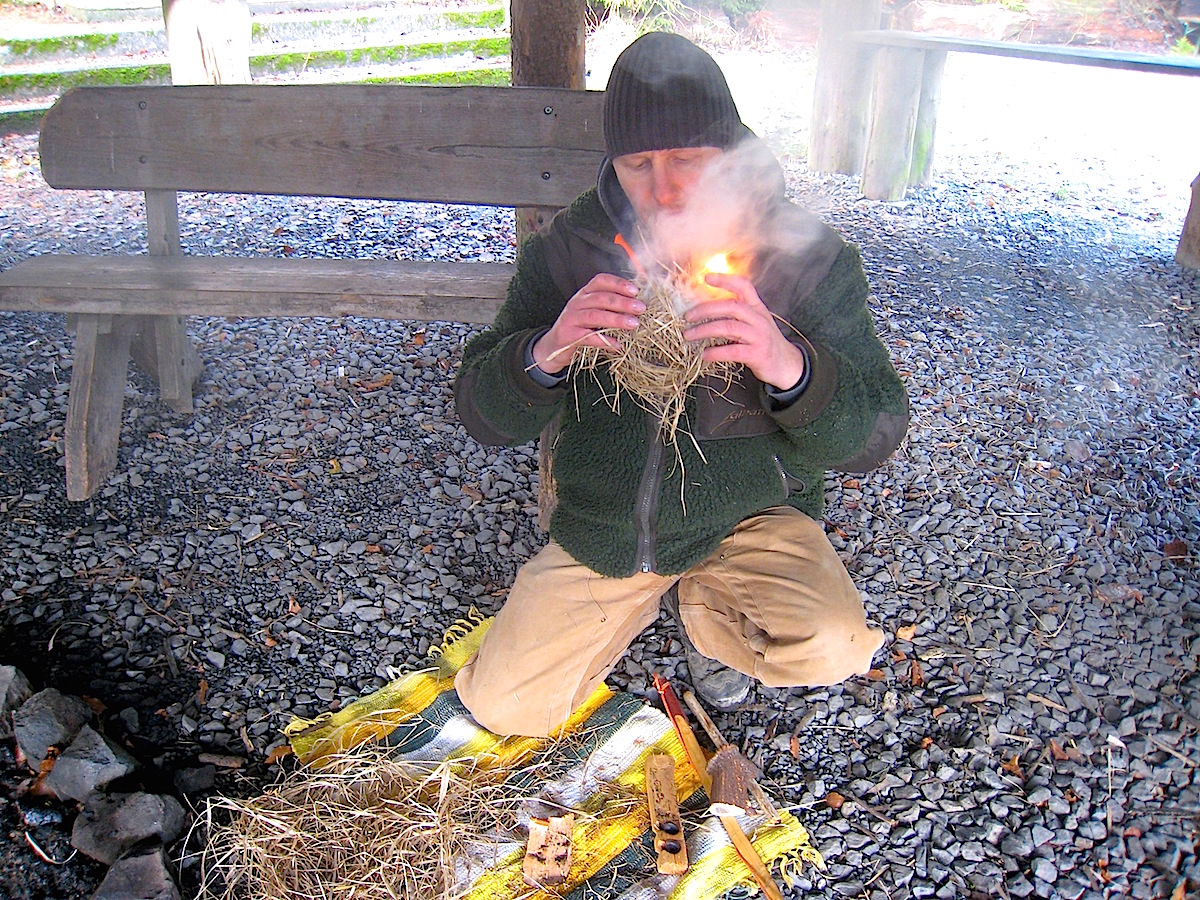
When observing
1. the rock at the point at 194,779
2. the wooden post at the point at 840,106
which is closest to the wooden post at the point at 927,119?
the wooden post at the point at 840,106

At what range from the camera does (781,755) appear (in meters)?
2.38

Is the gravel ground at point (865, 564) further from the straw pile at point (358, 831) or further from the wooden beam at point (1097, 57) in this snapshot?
the wooden beam at point (1097, 57)

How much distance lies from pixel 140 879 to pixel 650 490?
137cm

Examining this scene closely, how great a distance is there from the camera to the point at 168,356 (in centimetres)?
359

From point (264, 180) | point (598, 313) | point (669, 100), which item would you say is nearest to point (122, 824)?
point (598, 313)

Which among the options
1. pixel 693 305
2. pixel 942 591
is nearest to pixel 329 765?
pixel 693 305

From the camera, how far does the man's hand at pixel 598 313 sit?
73.5 inches

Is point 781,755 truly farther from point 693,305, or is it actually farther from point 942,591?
point 693,305

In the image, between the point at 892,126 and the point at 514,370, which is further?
the point at 892,126

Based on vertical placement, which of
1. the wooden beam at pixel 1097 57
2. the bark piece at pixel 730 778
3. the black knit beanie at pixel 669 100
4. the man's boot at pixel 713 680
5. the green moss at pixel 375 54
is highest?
the wooden beam at pixel 1097 57

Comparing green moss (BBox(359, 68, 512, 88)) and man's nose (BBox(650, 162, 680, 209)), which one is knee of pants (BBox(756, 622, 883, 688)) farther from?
green moss (BBox(359, 68, 512, 88))

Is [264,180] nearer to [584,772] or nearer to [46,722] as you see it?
[46,722]

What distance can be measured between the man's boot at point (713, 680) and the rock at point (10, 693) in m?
1.66

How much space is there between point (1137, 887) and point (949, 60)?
18.4 ft
